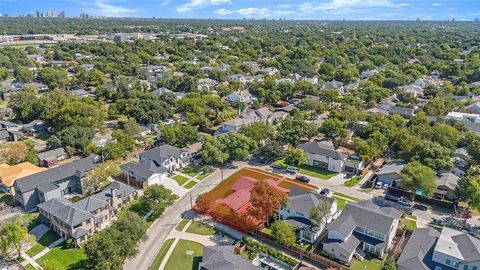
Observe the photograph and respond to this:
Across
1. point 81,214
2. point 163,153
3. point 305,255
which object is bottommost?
point 305,255

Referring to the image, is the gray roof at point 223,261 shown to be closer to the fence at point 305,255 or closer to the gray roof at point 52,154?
the fence at point 305,255

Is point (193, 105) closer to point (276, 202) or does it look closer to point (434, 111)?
point (276, 202)

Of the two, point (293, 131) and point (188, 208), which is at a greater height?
point (293, 131)

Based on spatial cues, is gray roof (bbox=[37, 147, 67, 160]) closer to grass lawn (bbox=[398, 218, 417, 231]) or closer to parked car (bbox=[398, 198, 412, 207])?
grass lawn (bbox=[398, 218, 417, 231])

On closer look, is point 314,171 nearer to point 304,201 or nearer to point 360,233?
point 304,201

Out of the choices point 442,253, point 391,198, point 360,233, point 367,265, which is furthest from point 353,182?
point 442,253

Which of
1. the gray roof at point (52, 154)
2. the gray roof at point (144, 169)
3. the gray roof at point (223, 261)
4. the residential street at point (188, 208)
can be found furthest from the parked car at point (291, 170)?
the gray roof at point (52, 154)
